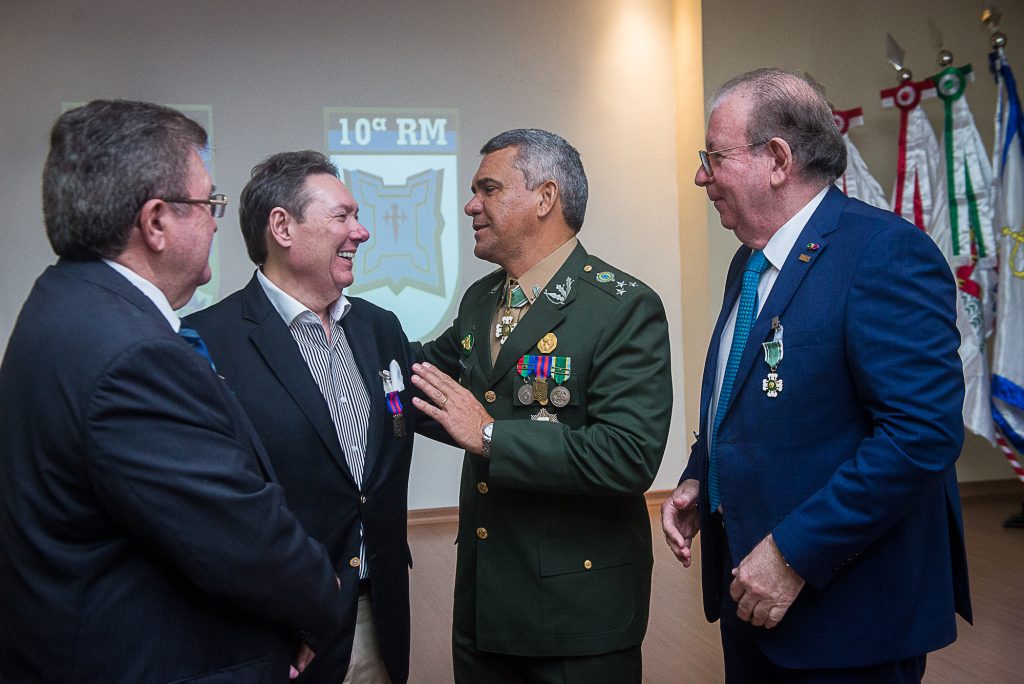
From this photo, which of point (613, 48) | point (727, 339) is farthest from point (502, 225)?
point (613, 48)

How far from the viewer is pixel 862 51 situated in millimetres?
5766

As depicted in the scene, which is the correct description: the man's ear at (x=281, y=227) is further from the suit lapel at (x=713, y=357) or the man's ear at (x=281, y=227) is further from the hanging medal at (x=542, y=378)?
the suit lapel at (x=713, y=357)

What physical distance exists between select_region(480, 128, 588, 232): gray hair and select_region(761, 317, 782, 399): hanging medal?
0.63m

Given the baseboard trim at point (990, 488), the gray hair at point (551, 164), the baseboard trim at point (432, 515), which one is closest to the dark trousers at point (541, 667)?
the gray hair at point (551, 164)

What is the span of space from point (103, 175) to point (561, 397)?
1.04 metres

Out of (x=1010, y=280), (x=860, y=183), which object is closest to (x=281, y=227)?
(x=860, y=183)

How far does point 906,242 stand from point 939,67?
4.98 metres

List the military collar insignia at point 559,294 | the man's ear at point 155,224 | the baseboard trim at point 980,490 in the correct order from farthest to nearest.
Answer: the baseboard trim at point 980,490 → the military collar insignia at point 559,294 → the man's ear at point 155,224

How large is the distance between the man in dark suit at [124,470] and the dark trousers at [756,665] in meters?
0.85

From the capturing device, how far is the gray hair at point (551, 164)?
2174 mm

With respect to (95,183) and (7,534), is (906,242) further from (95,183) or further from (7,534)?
(7,534)

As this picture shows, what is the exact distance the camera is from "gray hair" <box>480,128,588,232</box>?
2.17 meters

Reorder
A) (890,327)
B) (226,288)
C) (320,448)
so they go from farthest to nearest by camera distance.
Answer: (226,288)
(320,448)
(890,327)

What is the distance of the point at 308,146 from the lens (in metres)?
5.57
